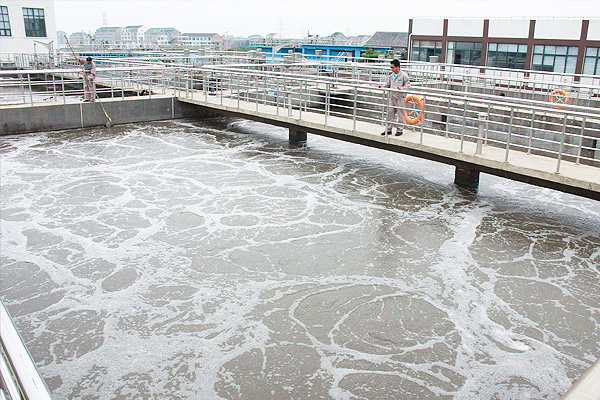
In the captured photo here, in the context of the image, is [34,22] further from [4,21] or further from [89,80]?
[89,80]

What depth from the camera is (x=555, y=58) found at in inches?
1458

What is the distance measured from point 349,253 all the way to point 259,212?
2.62 m

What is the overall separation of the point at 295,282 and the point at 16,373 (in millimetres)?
6600

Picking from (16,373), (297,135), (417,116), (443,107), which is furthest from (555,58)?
(16,373)

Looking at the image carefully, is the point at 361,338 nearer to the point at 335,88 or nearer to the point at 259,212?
the point at 259,212

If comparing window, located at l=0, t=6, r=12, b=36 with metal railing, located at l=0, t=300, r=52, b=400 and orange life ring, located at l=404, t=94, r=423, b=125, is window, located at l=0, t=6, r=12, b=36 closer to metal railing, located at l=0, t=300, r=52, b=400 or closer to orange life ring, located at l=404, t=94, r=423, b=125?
orange life ring, located at l=404, t=94, r=423, b=125

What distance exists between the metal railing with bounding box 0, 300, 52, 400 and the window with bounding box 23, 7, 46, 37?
51.8m

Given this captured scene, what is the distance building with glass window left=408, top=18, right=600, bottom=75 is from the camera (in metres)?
35.2

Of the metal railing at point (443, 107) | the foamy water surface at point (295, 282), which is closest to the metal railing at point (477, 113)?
the metal railing at point (443, 107)

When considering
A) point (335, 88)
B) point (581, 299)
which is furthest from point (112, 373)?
point (335, 88)

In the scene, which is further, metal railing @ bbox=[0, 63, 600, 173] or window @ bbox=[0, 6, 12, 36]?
window @ bbox=[0, 6, 12, 36]

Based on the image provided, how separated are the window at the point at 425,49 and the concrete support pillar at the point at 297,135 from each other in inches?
1207

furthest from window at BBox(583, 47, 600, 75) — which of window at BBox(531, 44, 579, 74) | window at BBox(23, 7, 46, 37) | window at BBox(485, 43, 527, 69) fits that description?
window at BBox(23, 7, 46, 37)

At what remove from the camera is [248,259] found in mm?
8742
